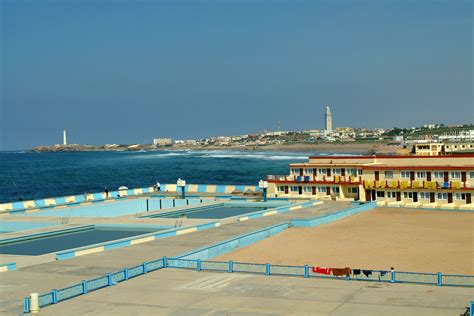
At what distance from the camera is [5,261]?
34844 millimetres

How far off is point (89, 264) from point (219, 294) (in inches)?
386

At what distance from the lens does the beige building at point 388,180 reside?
6181cm

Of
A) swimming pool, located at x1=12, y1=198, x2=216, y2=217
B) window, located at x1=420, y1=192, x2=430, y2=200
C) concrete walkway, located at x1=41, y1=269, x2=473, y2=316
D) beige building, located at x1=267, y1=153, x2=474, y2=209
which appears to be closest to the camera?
concrete walkway, located at x1=41, y1=269, x2=473, y2=316

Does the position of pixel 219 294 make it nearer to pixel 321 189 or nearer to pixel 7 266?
pixel 7 266

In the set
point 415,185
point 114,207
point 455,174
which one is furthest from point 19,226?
point 455,174

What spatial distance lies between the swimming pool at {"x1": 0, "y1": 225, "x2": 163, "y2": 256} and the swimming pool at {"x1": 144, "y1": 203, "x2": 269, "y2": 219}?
6877 millimetres

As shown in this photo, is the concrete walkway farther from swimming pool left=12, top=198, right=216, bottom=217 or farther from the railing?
swimming pool left=12, top=198, right=216, bottom=217

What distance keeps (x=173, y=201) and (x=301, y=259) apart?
33387 mm

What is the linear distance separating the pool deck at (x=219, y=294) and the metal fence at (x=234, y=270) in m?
0.43

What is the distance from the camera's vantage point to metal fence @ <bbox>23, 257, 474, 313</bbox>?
25969 mm

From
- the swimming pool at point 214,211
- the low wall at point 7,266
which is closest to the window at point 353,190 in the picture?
the swimming pool at point 214,211

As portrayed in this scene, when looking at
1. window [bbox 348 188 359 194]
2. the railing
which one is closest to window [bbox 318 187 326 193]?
window [bbox 348 188 359 194]

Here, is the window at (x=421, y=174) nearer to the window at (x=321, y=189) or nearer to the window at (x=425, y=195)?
the window at (x=425, y=195)

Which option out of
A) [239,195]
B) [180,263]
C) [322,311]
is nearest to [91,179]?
[239,195]
